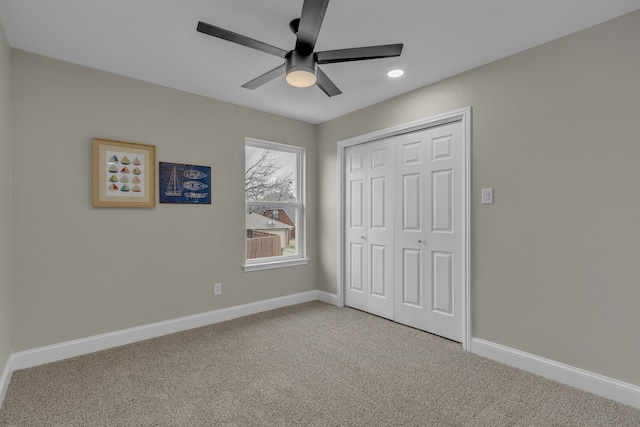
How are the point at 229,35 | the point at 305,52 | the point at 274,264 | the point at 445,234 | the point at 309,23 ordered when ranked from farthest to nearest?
the point at 274,264 → the point at 445,234 → the point at 305,52 → the point at 229,35 → the point at 309,23

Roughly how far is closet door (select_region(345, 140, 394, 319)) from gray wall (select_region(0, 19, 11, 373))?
311cm

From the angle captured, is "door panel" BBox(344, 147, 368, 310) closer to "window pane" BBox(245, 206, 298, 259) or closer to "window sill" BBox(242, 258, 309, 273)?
"window sill" BBox(242, 258, 309, 273)

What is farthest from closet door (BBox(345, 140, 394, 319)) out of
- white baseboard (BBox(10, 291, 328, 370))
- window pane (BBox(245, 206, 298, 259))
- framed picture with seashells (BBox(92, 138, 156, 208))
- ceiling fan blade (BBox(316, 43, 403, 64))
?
framed picture with seashells (BBox(92, 138, 156, 208))

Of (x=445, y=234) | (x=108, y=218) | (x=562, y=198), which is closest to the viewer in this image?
(x=562, y=198)

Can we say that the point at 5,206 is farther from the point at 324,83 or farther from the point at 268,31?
the point at 324,83

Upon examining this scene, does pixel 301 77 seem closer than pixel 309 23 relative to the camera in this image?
No

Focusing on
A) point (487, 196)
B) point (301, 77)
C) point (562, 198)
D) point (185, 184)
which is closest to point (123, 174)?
point (185, 184)

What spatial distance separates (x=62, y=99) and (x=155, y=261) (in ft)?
5.09

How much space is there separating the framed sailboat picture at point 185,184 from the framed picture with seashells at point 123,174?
0.35 feet

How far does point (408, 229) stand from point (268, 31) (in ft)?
7.31

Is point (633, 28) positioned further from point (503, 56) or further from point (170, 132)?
point (170, 132)

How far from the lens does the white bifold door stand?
2.97 m

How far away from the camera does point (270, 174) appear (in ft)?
13.2

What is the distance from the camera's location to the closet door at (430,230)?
2947mm
